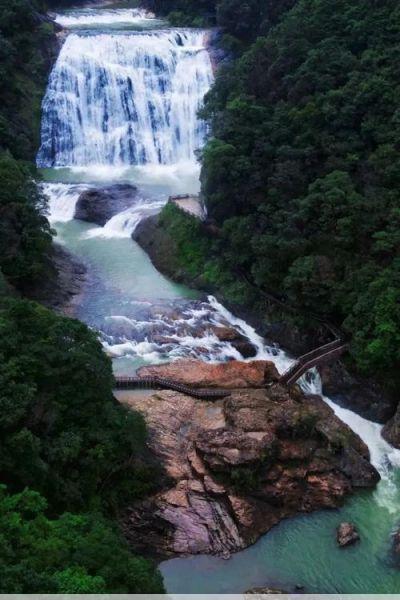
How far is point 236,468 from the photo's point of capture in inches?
846

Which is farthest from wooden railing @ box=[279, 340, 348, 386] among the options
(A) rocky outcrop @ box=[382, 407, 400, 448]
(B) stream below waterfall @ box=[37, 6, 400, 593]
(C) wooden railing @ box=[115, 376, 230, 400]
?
(A) rocky outcrop @ box=[382, 407, 400, 448]

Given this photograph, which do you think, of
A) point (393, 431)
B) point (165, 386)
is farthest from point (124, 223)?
point (393, 431)

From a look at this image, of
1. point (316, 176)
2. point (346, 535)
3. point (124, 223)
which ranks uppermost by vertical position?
point (316, 176)

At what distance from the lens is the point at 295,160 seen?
106ft

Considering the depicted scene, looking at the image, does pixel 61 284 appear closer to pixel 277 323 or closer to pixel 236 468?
pixel 277 323

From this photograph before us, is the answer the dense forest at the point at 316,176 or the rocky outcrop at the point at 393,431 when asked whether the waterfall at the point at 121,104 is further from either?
the rocky outcrop at the point at 393,431

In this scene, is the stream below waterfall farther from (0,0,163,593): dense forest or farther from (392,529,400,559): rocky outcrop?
(0,0,163,593): dense forest

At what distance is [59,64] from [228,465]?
3832 cm

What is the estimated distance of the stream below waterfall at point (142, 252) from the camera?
64.1 ft

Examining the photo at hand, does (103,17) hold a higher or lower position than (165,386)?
higher

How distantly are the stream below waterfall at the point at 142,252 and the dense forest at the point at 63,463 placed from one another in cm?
343

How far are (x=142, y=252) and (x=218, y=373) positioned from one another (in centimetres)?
1299

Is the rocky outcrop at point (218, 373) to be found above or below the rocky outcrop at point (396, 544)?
above

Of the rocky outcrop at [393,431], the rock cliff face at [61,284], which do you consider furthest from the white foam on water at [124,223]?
the rocky outcrop at [393,431]
